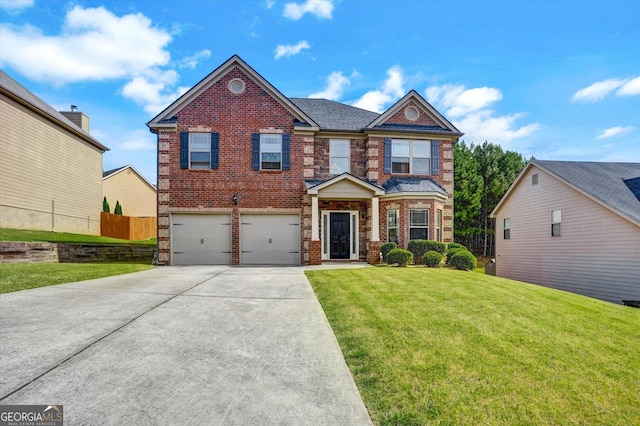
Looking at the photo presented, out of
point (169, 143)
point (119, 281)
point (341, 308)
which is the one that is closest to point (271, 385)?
point (341, 308)

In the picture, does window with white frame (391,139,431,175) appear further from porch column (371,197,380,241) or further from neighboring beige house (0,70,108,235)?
neighboring beige house (0,70,108,235)

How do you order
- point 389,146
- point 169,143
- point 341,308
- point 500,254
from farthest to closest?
1. point 500,254
2. point 389,146
3. point 169,143
4. point 341,308

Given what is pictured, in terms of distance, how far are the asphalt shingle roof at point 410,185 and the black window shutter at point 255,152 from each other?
5964 mm

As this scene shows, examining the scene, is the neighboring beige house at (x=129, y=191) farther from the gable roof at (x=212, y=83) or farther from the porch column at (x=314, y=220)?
the porch column at (x=314, y=220)

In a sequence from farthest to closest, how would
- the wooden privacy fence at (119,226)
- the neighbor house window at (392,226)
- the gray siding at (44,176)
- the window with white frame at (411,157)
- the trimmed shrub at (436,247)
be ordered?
the wooden privacy fence at (119,226), the gray siding at (44,176), the window with white frame at (411,157), the neighbor house window at (392,226), the trimmed shrub at (436,247)

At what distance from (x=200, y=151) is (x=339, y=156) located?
6.37 m

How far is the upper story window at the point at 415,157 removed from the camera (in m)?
16.8

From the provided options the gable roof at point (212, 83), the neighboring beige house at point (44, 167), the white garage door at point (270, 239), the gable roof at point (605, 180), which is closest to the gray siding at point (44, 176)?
the neighboring beige house at point (44, 167)

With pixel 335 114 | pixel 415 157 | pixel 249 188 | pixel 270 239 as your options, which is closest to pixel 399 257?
pixel 270 239

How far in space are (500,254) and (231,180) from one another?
15836 millimetres

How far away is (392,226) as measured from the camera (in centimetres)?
1588

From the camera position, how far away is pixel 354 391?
362 cm

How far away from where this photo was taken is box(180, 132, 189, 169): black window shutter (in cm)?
1509

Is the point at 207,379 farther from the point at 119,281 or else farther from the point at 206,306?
the point at 119,281
